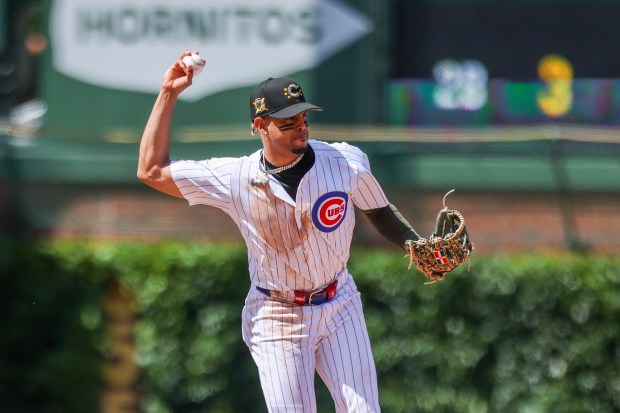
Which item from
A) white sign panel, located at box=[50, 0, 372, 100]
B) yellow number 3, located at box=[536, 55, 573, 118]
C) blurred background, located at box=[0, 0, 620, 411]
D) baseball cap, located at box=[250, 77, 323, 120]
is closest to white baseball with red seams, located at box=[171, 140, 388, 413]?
baseball cap, located at box=[250, 77, 323, 120]

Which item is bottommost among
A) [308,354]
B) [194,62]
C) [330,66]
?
[308,354]

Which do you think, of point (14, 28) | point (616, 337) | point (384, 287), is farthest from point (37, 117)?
point (616, 337)

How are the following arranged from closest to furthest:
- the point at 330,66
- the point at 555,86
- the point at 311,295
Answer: the point at 311,295 → the point at 330,66 → the point at 555,86

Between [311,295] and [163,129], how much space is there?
91 centimetres

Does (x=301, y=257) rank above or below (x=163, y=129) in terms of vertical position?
below

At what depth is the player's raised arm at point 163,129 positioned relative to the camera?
15.1 feet

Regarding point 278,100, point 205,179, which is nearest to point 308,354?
point 205,179

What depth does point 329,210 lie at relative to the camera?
4.70 m

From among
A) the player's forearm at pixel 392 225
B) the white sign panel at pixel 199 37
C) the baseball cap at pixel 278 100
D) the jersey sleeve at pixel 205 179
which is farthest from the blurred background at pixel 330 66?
the baseball cap at pixel 278 100

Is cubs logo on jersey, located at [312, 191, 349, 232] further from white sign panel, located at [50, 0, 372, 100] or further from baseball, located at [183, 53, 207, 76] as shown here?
white sign panel, located at [50, 0, 372, 100]

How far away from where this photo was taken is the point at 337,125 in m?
9.36

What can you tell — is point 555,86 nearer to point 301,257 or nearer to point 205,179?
point 301,257

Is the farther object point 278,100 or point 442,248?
point 442,248

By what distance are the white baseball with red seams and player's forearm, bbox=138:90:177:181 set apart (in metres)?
0.08
